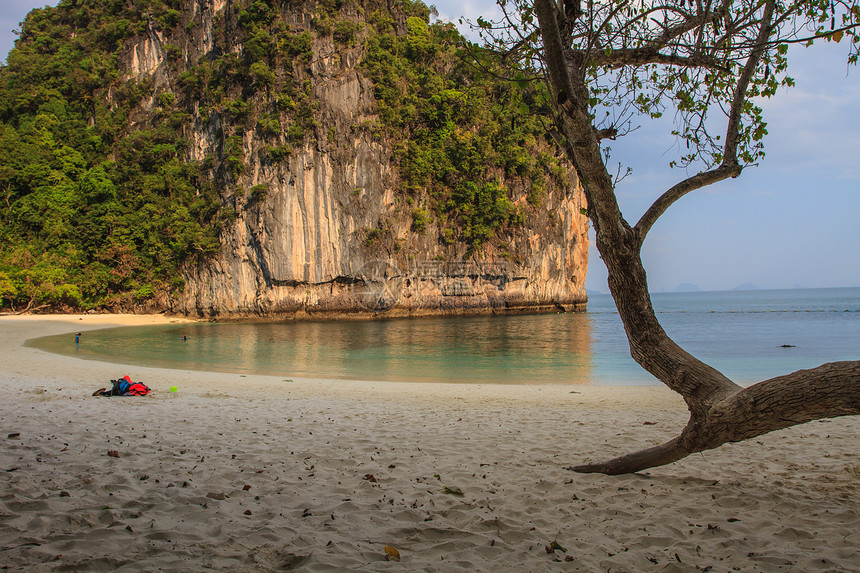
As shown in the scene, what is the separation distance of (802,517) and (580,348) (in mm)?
16638

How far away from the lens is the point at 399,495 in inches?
128

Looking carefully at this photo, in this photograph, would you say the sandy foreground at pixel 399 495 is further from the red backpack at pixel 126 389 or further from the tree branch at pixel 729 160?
the tree branch at pixel 729 160

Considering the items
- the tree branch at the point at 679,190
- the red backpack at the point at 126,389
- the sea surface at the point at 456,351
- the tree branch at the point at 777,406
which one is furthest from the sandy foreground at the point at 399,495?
the sea surface at the point at 456,351

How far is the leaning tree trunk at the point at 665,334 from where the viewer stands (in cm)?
253

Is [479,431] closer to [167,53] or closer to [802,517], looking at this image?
[802,517]

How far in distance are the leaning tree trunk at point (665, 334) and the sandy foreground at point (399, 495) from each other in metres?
0.60

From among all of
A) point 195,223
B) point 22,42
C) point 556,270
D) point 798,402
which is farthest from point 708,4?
point 22,42

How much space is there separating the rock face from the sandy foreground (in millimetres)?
31237

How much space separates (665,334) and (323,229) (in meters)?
35.7

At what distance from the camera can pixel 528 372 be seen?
1302cm

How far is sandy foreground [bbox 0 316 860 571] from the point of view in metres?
2.37

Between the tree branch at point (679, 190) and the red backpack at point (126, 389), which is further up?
the tree branch at point (679, 190)

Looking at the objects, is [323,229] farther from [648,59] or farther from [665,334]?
[665,334]

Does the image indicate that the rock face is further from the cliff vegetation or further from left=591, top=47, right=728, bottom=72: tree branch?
left=591, top=47, right=728, bottom=72: tree branch
